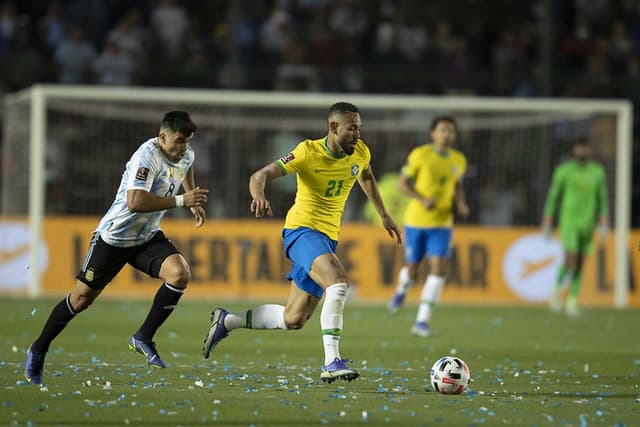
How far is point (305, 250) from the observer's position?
8.39 meters

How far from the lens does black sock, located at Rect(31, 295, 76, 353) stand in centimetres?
807

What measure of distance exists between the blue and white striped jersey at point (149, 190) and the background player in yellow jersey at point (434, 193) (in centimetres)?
501

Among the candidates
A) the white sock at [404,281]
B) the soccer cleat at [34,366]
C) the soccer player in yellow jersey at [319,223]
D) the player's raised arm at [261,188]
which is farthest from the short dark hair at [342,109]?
the white sock at [404,281]

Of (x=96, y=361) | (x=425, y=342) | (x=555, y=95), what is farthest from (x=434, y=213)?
(x=555, y=95)

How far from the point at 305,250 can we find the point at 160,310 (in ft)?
3.91

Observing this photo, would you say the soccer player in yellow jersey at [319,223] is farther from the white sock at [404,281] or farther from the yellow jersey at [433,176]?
the white sock at [404,281]

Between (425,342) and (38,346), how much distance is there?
199 inches

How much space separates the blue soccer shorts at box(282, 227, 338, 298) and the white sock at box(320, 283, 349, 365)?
0.98 ft

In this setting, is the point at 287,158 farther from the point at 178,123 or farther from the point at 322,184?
the point at 178,123

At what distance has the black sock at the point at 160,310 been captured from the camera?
862 cm

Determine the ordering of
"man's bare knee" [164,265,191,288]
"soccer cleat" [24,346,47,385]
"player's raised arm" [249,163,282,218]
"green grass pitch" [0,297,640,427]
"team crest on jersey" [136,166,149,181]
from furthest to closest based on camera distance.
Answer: "man's bare knee" [164,265,191,288], "team crest on jersey" [136,166,149,181], "soccer cleat" [24,346,47,385], "player's raised arm" [249,163,282,218], "green grass pitch" [0,297,640,427]

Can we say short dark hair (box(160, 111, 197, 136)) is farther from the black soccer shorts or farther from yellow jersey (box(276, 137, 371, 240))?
the black soccer shorts

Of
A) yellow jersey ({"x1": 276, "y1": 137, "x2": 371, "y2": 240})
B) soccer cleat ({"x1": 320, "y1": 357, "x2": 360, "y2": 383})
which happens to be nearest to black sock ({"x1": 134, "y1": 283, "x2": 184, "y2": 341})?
yellow jersey ({"x1": 276, "y1": 137, "x2": 371, "y2": 240})

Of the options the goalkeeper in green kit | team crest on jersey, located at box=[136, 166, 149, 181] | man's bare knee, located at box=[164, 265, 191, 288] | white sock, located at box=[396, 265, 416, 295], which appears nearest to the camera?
team crest on jersey, located at box=[136, 166, 149, 181]
